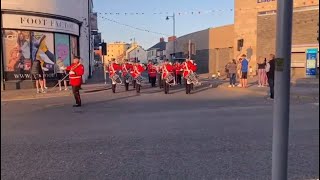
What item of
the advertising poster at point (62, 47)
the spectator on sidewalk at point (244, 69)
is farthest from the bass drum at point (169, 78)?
the advertising poster at point (62, 47)

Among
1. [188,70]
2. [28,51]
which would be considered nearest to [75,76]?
[188,70]

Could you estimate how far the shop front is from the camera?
19812 millimetres

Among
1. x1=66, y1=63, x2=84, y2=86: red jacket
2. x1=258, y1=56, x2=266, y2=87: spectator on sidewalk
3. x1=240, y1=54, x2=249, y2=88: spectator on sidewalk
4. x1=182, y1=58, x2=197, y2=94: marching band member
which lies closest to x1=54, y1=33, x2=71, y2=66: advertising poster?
x1=182, y1=58, x2=197, y2=94: marching band member

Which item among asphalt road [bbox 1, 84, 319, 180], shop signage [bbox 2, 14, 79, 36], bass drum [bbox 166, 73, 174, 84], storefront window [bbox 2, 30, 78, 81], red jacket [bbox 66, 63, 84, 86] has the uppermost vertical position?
shop signage [bbox 2, 14, 79, 36]

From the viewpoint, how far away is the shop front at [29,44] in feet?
65.0

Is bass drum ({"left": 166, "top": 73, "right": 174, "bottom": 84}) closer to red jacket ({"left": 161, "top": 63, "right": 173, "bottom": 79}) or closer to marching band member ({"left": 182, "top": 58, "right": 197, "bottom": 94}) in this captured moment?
red jacket ({"left": 161, "top": 63, "right": 173, "bottom": 79})

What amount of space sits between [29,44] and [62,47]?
6.87ft

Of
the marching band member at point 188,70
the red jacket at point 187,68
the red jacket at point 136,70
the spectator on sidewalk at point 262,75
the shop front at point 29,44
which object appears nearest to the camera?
the marching band member at point 188,70

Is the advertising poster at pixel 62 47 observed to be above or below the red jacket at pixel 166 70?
above

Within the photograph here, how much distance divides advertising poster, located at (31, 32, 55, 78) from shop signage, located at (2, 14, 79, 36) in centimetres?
37

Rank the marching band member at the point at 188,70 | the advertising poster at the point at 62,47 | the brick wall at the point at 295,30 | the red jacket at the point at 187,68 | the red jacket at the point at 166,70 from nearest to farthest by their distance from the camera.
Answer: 1. the marching band member at the point at 188,70
2. the red jacket at the point at 187,68
3. the red jacket at the point at 166,70
4. the advertising poster at the point at 62,47
5. the brick wall at the point at 295,30

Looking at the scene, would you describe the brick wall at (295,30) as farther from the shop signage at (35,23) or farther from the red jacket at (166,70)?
the shop signage at (35,23)

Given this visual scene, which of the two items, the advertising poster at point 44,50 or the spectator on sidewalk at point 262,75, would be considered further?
the spectator on sidewalk at point 262,75

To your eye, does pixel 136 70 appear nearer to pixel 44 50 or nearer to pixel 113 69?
pixel 113 69
